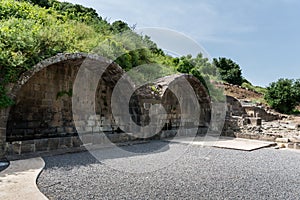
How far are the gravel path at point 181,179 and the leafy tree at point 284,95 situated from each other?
1289 cm

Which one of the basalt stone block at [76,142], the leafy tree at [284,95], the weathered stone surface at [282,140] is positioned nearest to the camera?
the basalt stone block at [76,142]

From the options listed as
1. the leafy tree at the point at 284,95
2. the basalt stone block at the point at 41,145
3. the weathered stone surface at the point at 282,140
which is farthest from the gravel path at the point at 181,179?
the leafy tree at the point at 284,95

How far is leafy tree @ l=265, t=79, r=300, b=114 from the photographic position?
1700 cm

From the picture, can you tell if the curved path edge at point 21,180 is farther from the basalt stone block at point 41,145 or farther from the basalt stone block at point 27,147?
the basalt stone block at point 41,145

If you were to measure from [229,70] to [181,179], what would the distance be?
23.5 meters

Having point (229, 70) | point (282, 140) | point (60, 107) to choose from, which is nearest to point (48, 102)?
point (60, 107)

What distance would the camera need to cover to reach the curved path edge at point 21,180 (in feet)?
9.66

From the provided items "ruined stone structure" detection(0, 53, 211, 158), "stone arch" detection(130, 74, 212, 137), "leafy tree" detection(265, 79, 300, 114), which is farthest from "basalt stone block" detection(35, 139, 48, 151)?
"leafy tree" detection(265, 79, 300, 114)

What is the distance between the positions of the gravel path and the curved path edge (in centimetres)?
13

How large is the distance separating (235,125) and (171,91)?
2777 mm

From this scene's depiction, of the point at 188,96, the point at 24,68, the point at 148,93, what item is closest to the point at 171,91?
the point at 188,96

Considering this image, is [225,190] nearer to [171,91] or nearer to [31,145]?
[31,145]

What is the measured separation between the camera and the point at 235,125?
973 cm

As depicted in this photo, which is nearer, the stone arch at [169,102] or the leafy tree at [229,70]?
the stone arch at [169,102]
